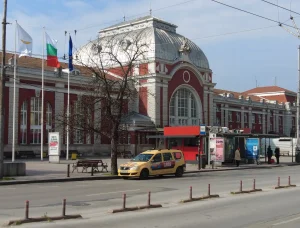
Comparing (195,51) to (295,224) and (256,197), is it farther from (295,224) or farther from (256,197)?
(295,224)

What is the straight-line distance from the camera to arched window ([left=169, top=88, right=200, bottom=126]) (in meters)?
68.2

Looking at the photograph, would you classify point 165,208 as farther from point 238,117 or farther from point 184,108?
point 238,117

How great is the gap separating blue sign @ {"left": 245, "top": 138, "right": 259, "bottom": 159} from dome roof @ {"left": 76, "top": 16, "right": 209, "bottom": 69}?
874 inches

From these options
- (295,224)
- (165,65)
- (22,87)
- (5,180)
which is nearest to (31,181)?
(5,180)

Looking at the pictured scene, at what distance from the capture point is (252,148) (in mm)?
46188

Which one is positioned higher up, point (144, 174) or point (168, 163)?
point (168, 163)

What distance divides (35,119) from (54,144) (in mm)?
13969

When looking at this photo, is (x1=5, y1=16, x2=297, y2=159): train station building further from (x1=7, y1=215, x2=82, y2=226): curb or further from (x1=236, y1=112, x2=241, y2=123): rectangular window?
(x1=7, y1=215, x2=82, y2=226): curb

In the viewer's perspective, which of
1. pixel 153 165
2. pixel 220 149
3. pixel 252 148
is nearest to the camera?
pixel 153 165

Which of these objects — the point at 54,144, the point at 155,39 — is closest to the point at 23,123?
the point at 54,144

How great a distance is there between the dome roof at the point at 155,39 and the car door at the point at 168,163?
3744 centimetres

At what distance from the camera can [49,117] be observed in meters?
55.8

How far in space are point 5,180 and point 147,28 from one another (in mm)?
48910

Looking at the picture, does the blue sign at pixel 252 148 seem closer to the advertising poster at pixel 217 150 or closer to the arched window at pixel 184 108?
the advertising poster at pixel 217 150
